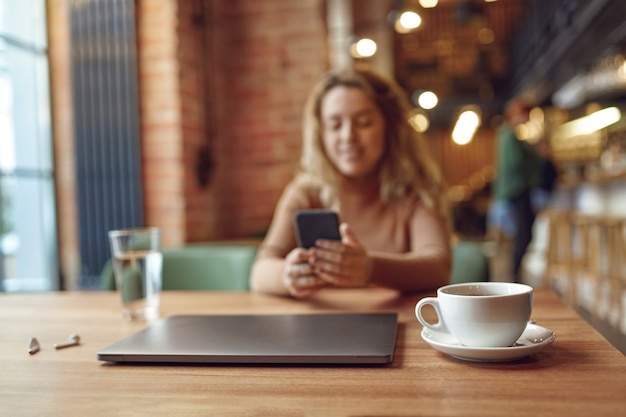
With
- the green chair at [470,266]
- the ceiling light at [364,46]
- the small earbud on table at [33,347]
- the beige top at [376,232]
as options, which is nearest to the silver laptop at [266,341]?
the small earbud on table at [33,347]

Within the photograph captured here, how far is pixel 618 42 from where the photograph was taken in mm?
4762

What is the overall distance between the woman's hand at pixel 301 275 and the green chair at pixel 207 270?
0.56m

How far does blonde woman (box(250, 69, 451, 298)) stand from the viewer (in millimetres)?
1595

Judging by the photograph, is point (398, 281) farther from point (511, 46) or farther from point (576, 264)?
point (511, 46)

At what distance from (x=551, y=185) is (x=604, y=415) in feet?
19.0

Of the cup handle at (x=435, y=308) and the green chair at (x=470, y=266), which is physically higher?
the cup handle at (x=435, y=308)

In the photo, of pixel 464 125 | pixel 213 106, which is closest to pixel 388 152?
pixel 213 106

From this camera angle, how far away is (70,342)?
33.7 inches

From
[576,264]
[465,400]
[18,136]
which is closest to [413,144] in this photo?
[465,400]

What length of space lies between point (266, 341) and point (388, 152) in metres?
1.06

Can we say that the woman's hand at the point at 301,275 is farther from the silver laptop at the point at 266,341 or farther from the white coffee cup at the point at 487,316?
the white coffee cup at the point at 487,316

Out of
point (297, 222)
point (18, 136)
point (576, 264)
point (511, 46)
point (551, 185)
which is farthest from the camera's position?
point (511, 46)

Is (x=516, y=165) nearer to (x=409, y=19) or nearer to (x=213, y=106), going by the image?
(x=409, y=19)

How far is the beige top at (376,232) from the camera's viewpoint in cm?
130
